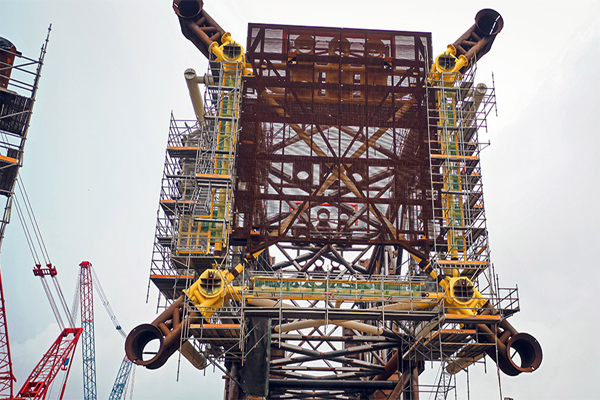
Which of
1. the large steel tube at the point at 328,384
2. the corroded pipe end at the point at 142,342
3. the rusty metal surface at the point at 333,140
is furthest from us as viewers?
the large steel tube at the point at 328,384

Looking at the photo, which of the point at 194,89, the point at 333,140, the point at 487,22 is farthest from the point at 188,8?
the point at 487,22

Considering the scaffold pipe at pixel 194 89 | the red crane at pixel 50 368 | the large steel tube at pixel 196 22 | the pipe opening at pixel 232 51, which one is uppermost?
the large steel tube at pixel 196 22

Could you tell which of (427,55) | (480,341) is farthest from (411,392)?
(427,55)

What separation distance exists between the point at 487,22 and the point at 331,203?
66.9 ft

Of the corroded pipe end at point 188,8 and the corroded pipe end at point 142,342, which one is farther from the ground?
the corroded pipe end at point 188,8

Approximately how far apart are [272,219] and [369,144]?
8817mm

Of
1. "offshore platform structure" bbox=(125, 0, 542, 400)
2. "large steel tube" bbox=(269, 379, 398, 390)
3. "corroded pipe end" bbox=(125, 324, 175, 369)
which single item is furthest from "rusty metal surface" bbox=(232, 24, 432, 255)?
"large steel tube" bbox=(269, 379, 398, 390)

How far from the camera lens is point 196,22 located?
5462 centimetres

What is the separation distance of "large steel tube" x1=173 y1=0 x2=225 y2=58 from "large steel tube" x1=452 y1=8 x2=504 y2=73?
61.7 feet

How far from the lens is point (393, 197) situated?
47.8 metres

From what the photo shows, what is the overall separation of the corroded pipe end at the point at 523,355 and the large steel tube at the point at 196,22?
30.4 meters

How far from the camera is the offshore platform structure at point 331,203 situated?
42.8 metres

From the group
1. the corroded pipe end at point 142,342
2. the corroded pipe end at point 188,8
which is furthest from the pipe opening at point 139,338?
the corroded pipe end at point 188,8

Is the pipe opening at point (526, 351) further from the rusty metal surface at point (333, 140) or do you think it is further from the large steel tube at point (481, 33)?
the large steel tube at point (481, 33)
